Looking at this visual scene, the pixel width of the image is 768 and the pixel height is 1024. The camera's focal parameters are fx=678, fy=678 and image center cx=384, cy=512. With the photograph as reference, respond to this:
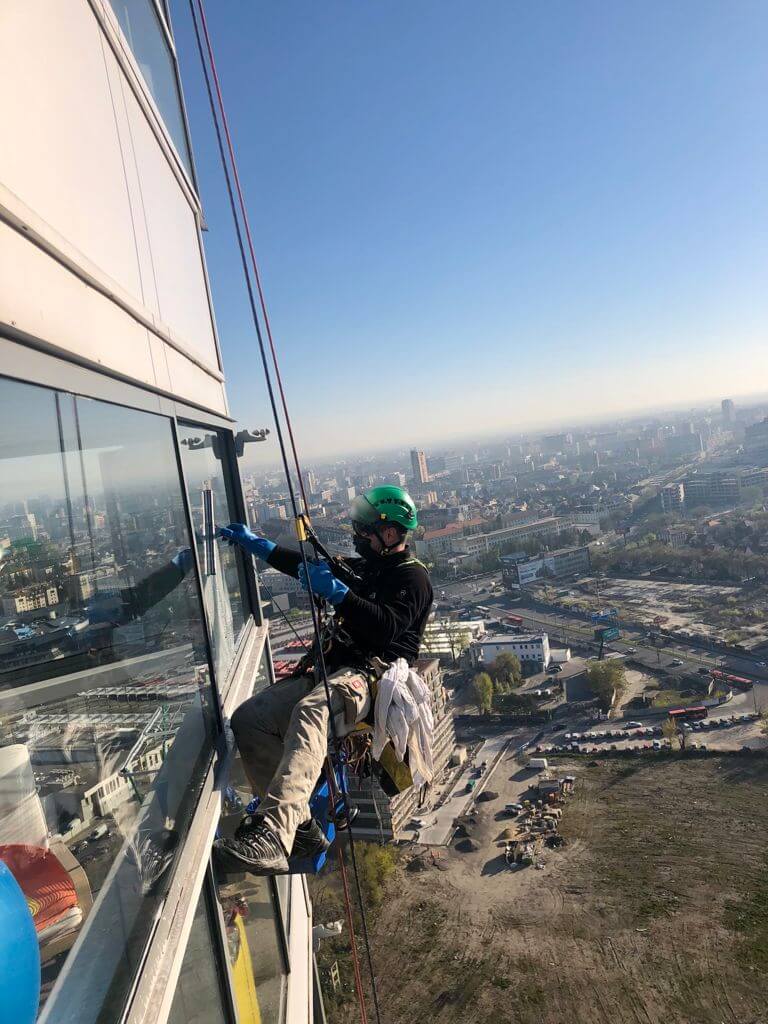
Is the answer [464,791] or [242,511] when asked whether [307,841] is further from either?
[464,791]

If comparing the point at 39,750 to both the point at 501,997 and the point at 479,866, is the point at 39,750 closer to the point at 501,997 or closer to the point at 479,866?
the point at 501,997

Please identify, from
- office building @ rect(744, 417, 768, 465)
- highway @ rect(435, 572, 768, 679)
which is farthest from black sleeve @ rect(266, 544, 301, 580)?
office building @ rect(744, 417, 768, 465)

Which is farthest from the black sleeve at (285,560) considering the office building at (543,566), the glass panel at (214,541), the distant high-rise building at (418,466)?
the distant high-rise building at (418,466)

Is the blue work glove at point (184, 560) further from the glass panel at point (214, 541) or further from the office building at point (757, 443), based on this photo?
the office building at point (757, 443)

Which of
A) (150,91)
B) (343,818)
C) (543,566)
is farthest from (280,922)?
(543,566)

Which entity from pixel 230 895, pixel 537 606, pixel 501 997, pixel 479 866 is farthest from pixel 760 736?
pixel 230 895

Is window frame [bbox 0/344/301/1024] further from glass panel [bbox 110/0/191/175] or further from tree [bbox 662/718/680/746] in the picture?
tree [bbox 662/718/680/746]

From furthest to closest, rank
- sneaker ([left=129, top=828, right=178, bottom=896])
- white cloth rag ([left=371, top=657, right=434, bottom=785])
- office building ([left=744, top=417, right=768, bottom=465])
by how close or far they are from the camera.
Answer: office building ([left=744, top=417, right=768, bottom=465]) → white cloth rag ([left=371, top=657, right=434, bottom=785]) → sneaker ([left=129, top=828, right=178, bottom=896])
